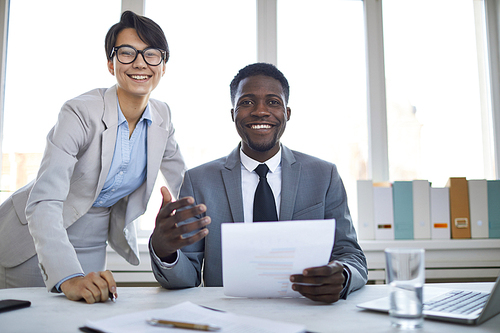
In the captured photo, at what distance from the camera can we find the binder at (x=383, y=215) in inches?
91.2

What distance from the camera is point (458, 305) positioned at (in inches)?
33.8

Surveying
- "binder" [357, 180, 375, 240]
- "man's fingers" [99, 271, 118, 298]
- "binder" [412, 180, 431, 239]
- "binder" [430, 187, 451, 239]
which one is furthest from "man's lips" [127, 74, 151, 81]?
"binder" [430, 187, 451, 239]

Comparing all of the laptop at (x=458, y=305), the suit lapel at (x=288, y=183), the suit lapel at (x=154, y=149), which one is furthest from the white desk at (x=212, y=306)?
the suit lapel at (x=154, y=149)

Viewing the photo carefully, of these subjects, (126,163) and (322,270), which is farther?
(126,163)

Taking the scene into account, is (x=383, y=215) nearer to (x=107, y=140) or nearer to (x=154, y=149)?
(x=154, y=149)

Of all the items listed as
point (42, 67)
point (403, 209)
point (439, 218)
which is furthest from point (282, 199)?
point (42, 67)

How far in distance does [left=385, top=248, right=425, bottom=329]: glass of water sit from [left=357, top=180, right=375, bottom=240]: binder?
1645mm

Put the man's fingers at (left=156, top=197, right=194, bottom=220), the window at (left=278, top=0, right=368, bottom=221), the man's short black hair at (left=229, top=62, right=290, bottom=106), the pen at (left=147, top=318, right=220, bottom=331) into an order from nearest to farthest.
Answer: the pen at (left=147, top=318, right=220, bottom=331), the man's fingers at (left=156, top=197, right=194, bottom=220), the man's short black hair at (left=229, top=62, right=290, bottom=106), the window at (left=278, top=0, right=368, bottom=221)

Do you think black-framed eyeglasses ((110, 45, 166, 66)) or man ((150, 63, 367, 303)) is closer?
man ((150, 63, 367, 303))

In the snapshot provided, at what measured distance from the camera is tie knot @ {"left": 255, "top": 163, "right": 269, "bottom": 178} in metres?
1.46

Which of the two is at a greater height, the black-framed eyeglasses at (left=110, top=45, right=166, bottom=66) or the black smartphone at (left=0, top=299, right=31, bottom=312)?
the black-framed eyeglasses at (left=110, top=45, right=166, bottom=66)

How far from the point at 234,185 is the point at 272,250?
0.58 m

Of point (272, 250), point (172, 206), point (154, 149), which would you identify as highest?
point (154, 149)

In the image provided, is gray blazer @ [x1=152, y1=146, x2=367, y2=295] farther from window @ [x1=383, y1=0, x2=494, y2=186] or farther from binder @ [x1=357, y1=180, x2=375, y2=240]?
window @ [x1=383, y1=0, x2=494, y2=186]
